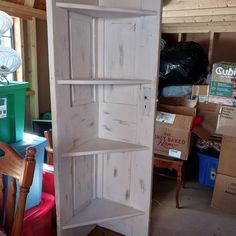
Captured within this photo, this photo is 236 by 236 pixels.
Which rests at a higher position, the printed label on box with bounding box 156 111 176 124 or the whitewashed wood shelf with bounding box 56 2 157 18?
the whitewashed wood shelf with bounding box 56 2 157 18

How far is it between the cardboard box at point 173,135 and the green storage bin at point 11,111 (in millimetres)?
1371

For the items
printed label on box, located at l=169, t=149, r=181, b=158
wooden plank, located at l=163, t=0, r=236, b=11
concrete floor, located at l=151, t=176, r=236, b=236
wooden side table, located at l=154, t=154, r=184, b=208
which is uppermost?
wooden plank, located at l=163, t=0, r=236, b=11

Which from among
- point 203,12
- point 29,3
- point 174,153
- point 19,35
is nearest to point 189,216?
point 174,153

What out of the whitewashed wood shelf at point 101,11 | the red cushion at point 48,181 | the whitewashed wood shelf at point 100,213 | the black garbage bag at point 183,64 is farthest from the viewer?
the black garbage bag at point 183,64

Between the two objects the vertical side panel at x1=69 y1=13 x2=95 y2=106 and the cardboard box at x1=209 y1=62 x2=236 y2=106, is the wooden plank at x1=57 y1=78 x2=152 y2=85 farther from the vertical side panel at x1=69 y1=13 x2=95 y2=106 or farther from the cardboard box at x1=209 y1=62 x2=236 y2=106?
the cardboard box at x1=209 y1=62 x2=236 y2=106

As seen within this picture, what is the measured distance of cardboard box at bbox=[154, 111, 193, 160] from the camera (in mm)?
2301

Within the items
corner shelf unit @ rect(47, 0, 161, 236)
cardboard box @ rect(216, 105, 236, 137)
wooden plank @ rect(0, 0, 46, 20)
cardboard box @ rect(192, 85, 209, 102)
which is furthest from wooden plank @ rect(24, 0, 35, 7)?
cardboard box @ rect(216, 105, 236, 137)

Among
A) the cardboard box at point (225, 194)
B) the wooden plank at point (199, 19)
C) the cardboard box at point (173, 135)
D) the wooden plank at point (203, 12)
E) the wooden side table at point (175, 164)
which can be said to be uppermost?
the wooden plank at point (203, 12)

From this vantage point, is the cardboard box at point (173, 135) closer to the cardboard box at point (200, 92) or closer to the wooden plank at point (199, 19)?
the cardboard box at point (200, 92)

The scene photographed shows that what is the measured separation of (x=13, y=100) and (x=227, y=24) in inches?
98.8

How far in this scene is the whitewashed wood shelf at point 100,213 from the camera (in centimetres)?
163

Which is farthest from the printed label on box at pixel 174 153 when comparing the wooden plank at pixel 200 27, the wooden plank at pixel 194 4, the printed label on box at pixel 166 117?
the wooden plank at pixel 200 27

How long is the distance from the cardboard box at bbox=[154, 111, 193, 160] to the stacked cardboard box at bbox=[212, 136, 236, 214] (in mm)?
334

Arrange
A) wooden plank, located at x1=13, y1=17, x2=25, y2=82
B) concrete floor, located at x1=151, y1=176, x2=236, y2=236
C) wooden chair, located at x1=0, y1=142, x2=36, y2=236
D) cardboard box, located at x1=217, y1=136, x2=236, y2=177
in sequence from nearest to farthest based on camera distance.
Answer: wooden chair, located at x1=0, y1=142, x2=36, y2=236 → concrete floor, located at x1=151, y1=176, x2=236, y2=236 → cardboard box, located at x1=217, y1=136, x2=236, y2=177 → wooden plank, located at x1=13, y1=17, x2=25, y2=82
